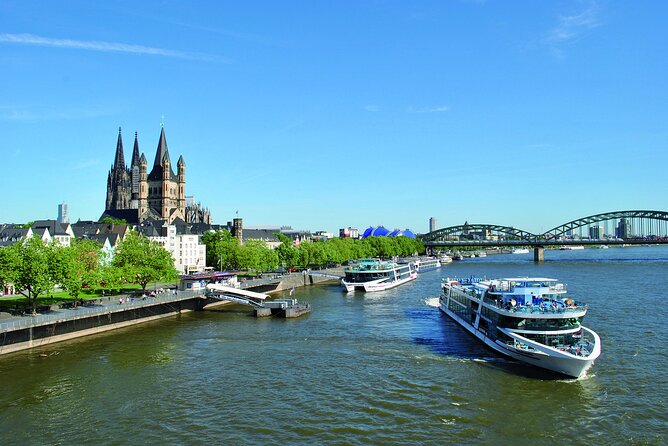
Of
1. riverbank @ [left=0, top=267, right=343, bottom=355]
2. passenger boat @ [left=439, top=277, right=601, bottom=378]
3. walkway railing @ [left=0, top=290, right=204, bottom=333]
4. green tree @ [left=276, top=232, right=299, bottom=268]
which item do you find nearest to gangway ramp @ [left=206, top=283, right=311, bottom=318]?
riverbank @ [left=0, top=267, right=343, bottom=355]

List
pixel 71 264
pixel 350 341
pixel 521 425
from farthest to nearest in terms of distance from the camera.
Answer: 1. pixel 71 264
2. pixel 350 341
3. pixel 521 425

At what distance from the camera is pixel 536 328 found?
45.5 meters

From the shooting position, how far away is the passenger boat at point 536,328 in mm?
41656

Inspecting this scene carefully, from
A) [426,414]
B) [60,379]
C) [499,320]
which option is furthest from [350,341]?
[60,379]

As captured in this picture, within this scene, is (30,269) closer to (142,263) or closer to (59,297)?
(59,297)

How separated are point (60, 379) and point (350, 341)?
25.9 metres

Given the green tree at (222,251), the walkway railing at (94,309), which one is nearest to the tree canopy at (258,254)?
the green tree at (222,251)

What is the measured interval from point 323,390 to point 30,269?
126ft

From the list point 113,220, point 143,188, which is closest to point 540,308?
point 113,220

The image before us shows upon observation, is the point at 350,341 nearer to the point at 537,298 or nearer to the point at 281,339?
the point at 281,339

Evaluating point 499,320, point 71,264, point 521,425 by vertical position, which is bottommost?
point 521,425

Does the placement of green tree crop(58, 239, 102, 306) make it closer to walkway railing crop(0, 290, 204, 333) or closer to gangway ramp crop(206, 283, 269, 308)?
walkway railing crop(0, 290, 204, 333)

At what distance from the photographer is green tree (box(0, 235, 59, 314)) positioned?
59906mm

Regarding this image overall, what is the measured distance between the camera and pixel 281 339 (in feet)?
191
